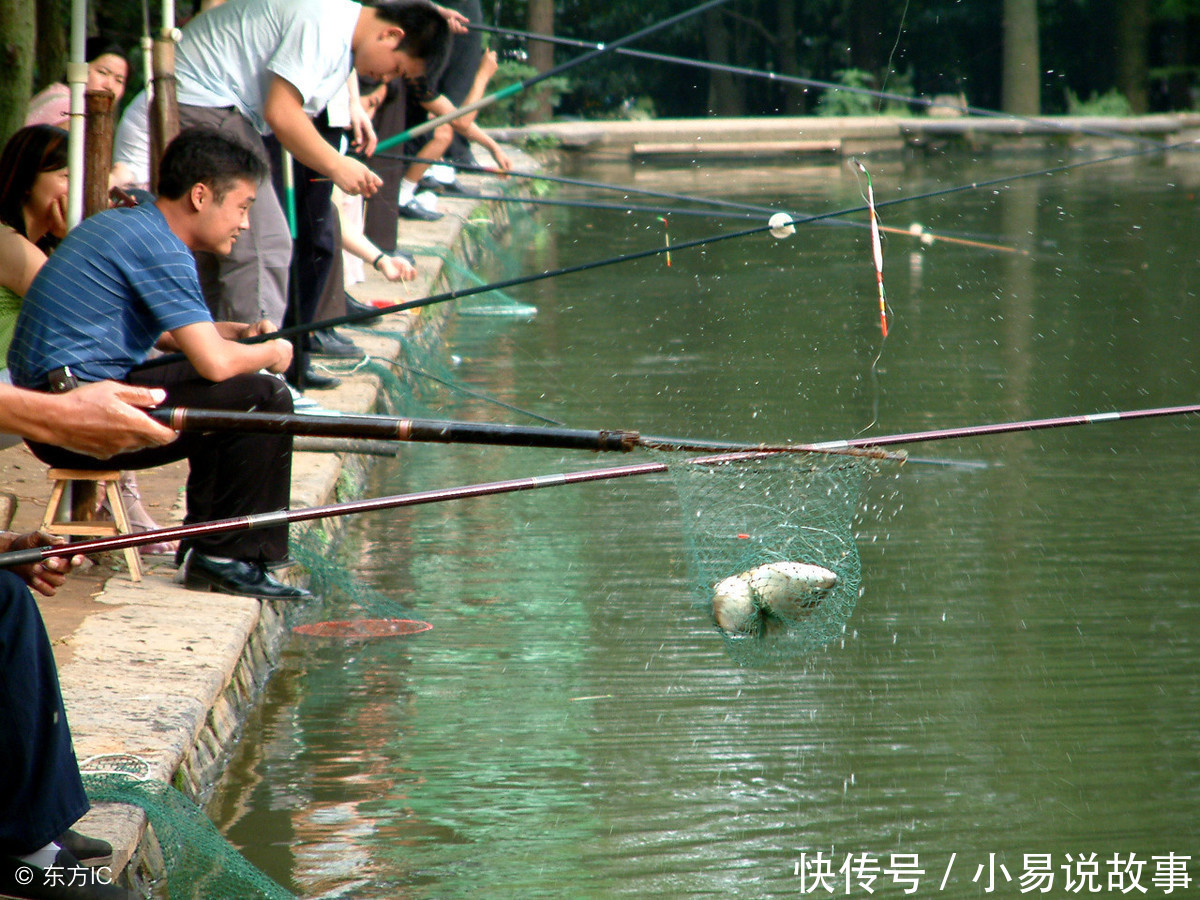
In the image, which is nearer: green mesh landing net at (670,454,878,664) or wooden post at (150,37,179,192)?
green mesh landing net at (670,454,878,664)

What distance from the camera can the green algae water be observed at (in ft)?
10.9

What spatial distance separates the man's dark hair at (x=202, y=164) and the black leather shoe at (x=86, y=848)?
1866 mm

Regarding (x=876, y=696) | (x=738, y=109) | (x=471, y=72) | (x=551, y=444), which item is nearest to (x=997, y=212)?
(x=471, y=72)

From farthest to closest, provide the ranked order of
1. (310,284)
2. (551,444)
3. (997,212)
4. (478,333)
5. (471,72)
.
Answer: (997,212), (471,72), (478,333), (310,284), (551,444)

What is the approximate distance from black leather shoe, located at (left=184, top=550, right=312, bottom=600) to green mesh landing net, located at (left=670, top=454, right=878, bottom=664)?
123 cm

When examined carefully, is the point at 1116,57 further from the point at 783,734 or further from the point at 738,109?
the point at 783,734

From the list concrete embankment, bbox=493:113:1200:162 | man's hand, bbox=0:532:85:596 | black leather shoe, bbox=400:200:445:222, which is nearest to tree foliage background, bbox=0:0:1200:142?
concrete embankment, bbox=493:113:1200:162

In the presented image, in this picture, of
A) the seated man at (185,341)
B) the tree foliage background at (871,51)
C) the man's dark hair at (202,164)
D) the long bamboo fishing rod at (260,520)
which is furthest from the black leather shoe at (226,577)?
the tree foliage background at (871,51)

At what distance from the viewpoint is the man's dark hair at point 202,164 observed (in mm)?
4062

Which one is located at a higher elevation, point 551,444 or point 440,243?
point 440,243

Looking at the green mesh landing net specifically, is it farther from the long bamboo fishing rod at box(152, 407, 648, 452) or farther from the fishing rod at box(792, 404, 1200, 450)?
the long bamboo fishing rod at box(152, 407, 648, 452)

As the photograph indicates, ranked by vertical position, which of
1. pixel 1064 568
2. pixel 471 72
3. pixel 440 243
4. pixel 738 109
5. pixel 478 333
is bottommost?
pixel 1064 568

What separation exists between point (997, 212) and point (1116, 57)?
1346cm

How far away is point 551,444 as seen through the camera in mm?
3082
